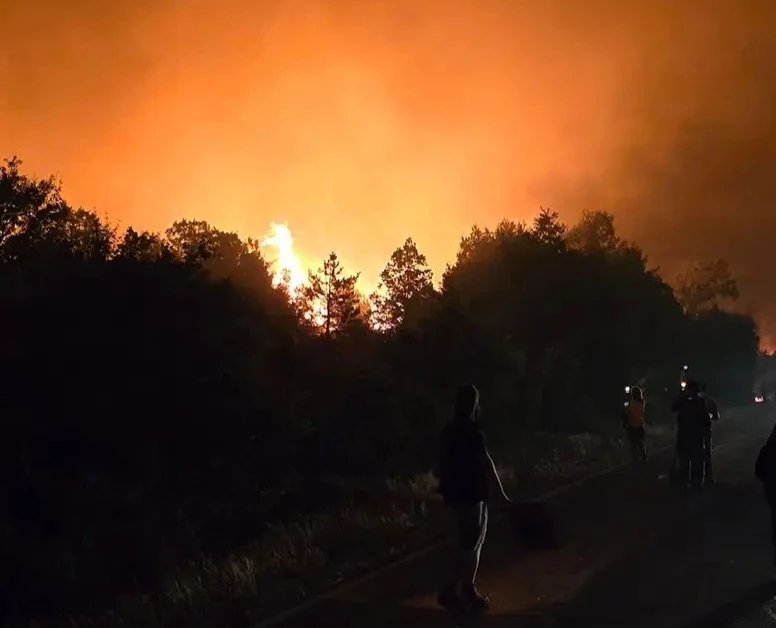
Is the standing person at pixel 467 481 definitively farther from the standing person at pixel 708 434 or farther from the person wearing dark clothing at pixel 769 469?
the standing person at pixel 708 434

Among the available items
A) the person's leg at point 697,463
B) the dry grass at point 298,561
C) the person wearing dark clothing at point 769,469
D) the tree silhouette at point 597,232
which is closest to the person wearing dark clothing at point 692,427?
the person's leg at point 697,463

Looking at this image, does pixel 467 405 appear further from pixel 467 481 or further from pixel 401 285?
pixel 401 285

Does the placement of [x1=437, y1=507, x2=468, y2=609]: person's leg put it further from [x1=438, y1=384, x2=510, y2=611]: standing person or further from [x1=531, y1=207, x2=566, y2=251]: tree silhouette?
[x1=531, y1=207, x2=566, y2=251]: tree silhouette

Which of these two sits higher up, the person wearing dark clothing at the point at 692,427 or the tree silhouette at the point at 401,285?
the tree silhouette at the point at 401,285

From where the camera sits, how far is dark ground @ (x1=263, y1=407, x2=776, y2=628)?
7145 millimetres

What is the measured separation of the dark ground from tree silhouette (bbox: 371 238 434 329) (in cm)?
1983

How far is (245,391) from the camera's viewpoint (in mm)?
15133

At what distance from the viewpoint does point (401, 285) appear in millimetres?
41062

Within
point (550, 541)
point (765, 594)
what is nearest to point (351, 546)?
point (550, 541)

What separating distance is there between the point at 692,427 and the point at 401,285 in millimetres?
27488

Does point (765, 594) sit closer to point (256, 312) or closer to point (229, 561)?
point (229, 561)

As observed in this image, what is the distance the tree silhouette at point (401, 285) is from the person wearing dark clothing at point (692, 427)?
57.2 ft

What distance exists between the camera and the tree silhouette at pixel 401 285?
1330 inches

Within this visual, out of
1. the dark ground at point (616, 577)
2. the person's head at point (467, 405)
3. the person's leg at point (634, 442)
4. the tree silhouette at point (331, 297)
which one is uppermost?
the tree silhouette at point (331, 297)
